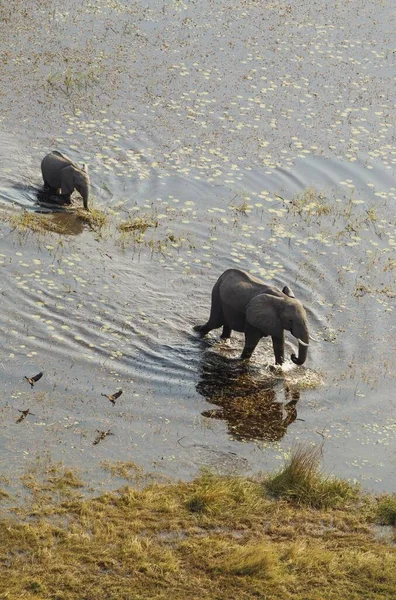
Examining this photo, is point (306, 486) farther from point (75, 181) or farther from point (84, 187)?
point (75, 181)

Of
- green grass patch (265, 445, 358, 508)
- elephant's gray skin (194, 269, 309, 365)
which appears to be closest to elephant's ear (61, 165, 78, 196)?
elephant's gray skin (194, 269, 309, 365)

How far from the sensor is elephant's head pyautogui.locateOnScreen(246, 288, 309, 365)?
1552 cm

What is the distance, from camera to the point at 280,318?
15617mm

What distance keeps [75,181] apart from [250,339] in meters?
6.05

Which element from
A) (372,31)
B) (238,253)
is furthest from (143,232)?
(372,31)

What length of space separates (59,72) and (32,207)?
7.59 meters

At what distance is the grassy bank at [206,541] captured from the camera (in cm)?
1060

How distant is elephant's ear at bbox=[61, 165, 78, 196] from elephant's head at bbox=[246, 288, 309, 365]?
605 centimetres

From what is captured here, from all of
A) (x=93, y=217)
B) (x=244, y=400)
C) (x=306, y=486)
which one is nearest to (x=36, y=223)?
(x=93, y=217)

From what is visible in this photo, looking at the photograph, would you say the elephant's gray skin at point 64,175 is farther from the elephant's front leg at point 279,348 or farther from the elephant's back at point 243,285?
the elephant's front leg at point 279,348

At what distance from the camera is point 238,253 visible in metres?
19.6

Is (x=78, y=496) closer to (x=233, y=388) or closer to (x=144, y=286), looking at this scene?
(x=233, y=388)

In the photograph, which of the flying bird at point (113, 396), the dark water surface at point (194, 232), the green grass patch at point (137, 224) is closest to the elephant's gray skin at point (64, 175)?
the dark water surface at point (194, 232)

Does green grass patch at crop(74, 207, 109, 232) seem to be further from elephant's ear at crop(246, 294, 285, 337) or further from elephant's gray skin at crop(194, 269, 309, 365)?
elephant's ear at crop(246, 294, 285, 337)
